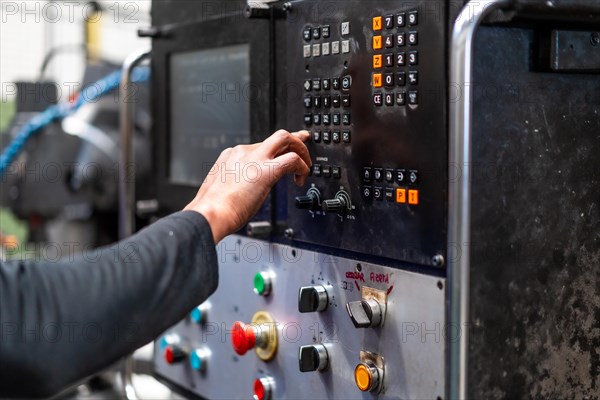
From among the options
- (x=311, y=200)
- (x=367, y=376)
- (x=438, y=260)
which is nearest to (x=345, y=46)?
(x=311, y=200)

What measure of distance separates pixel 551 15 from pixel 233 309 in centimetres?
77

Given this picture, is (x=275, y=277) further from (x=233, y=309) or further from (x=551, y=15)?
(x=551, y=15)

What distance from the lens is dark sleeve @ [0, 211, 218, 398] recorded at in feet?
2.68

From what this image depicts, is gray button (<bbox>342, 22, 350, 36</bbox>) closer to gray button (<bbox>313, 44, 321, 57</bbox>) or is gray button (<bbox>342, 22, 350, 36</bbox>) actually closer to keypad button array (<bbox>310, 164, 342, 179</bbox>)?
gray button (<bbox>313, 44, 321, 57</bbox>)

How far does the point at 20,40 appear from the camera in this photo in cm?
432

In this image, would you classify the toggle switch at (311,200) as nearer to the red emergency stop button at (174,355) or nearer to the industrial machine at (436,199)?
the industrial machine at (436,199)

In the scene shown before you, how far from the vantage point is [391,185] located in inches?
40.1

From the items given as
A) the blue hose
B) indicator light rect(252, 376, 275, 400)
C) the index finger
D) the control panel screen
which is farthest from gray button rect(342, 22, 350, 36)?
the blue hose

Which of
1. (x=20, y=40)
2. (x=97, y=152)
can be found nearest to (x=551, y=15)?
(x=97, y=152)

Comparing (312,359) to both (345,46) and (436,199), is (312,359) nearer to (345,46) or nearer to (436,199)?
(436,199)

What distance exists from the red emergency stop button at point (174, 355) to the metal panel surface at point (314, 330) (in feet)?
0.06

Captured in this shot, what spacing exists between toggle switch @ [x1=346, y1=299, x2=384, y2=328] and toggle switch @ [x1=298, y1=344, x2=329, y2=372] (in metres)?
0.13

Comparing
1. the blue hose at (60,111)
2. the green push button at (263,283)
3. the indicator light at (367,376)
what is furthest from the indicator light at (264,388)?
the blue hose at (60,111)

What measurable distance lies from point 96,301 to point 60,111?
6.24 feet
